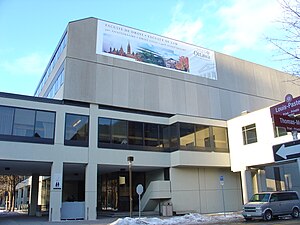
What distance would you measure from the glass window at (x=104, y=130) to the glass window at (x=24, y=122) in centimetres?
534

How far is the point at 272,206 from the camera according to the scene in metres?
20.8

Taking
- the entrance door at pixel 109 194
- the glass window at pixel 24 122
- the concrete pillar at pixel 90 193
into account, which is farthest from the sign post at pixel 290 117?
the entrance door at pixel 109 194

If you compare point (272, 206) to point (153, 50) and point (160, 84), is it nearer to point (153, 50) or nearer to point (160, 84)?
point (160, 84)

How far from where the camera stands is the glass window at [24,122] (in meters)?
23.2

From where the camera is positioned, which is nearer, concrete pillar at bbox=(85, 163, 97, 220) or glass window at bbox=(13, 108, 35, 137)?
glass window at bbox=(13, 108, 35, 137)

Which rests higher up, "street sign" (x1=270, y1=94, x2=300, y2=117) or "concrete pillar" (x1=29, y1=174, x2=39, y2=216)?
"street sign" (x1=270, y1=94, x2=300, y2=117)

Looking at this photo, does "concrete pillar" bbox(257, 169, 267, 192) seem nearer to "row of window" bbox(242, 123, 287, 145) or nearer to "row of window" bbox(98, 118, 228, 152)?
"row of window" bbox(242, 123, 287, 145)

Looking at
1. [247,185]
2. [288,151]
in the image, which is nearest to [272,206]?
[247,185]

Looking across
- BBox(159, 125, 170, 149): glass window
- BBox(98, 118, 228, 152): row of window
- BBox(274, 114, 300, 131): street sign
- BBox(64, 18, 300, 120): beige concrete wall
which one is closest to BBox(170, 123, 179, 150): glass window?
BBox(98, 118, 228, 152): row of window

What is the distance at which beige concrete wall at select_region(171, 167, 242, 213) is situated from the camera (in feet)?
92.2

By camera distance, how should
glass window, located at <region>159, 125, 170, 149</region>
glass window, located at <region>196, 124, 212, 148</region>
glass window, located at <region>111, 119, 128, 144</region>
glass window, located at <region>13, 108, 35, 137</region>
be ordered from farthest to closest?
1. glass window, located at <region>196, 124, 212, 148</region>
2. glass window, located at <region>159, 125, 170, 149</region>
3. glass window, located at <region>111, 119, 128, 144</region>
4. glass window, located at <region>13, 108, 35, 137</region>

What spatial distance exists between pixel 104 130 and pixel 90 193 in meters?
5.19

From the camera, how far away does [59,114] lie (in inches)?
986

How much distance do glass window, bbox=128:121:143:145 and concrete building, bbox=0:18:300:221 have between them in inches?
3.6
